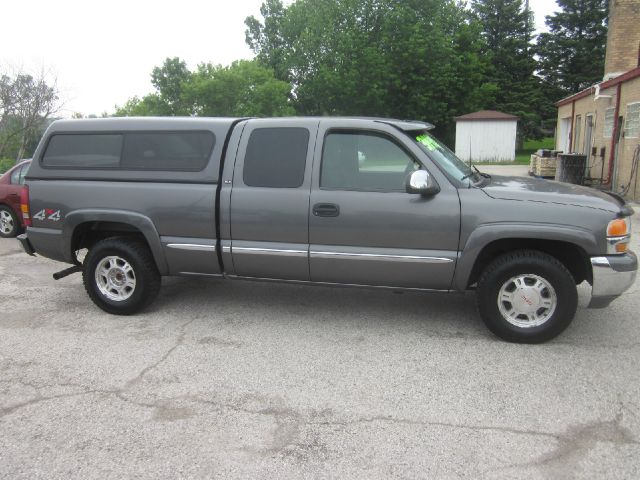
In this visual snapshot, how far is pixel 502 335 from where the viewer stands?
4.46 m

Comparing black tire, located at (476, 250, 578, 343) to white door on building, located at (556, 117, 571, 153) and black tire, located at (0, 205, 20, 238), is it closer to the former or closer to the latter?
black tire, located at (0, 205, 20, 238)

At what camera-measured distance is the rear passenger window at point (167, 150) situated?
4984 millimetres

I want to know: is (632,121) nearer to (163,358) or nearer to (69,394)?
(163,358)

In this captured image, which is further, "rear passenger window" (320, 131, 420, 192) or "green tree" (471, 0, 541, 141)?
"green tree" (471, 0, 541, 141)

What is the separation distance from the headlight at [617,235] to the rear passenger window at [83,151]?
14.2 ft

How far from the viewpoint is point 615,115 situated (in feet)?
49.2

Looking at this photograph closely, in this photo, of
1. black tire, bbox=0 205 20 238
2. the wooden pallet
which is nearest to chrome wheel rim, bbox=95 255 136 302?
black tire, bbox=0 205 20 238

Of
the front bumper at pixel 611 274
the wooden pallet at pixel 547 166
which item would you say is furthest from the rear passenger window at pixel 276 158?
the wooden pallet at pixel 547 166

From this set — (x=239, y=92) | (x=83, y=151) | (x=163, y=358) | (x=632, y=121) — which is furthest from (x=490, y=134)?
(x=163, y=358)

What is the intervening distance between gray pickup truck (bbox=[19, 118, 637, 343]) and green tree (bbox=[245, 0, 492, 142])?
113 ft

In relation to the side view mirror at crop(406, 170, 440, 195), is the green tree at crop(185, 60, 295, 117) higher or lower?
higher

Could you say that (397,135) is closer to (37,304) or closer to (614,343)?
(614,343)

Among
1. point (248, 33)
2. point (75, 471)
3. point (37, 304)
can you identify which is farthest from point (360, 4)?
point (75, 471)

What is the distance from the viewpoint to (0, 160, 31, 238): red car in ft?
32.3
